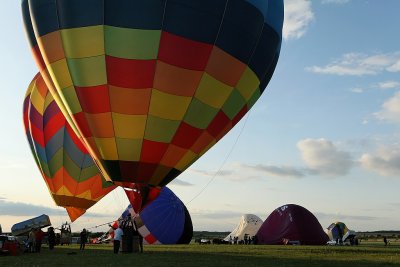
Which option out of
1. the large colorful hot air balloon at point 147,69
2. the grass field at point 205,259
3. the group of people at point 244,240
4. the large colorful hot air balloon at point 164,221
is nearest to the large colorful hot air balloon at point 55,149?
the large colorful hot air balloon at point 164,221

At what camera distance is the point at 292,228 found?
107 ft

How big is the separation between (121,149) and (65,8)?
473 cm

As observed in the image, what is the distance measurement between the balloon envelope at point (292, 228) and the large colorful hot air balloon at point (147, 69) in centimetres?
2046

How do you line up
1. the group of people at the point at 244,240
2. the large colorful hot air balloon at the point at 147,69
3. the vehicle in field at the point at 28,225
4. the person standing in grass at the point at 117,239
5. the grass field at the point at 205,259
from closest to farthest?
1. the grass field at the point at 205,259
2. the large colorful hot air balloon at the point at 147,69
3. the person standing in grass at the point at 117,239
4. the vehicle in field at the point at 28,225
5. the group of people at the point at 244,240

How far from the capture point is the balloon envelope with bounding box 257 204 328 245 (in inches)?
1281

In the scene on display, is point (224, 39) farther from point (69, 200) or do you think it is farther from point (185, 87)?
point (69, 200)

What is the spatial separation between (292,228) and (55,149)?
19002 mm

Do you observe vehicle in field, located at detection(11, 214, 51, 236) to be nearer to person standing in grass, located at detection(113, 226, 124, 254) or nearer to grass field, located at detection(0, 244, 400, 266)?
grass field, located at detection(0, 244, 400, 266)

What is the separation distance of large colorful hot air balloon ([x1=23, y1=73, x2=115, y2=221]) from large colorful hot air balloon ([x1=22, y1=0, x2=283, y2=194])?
338 inches

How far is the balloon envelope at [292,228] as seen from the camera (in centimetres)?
3253

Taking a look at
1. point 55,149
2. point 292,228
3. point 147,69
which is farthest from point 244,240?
point 147,69

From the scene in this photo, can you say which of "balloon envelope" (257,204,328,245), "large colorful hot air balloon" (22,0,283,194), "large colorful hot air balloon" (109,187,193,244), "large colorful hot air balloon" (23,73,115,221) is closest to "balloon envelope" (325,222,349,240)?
"balloon envelope" (257,204,328,245)

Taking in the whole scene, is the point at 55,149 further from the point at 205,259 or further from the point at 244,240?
the point at 244,240

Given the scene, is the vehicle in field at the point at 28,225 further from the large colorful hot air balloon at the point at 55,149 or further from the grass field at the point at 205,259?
the grass field at the point at 205,259
